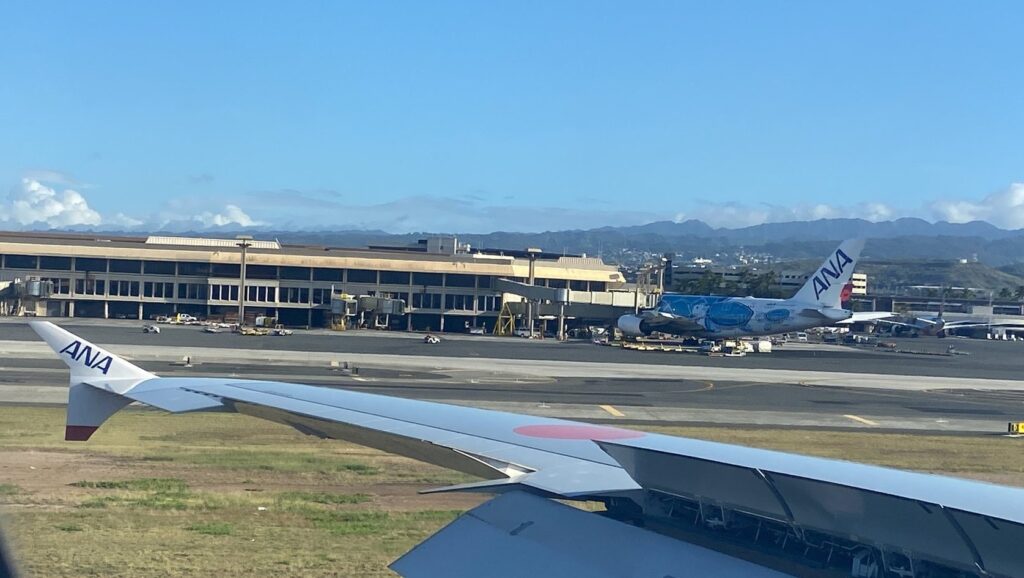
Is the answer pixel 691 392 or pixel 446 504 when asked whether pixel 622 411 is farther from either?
pixel 446 504

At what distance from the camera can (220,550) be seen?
32.0 ft

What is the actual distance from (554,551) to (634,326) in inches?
2470

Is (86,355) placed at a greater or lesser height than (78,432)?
greater

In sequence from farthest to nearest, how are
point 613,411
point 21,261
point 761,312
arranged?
point 21,261 → point 761,312 → point 613,411

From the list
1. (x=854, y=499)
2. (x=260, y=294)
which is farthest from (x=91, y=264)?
(x=854, y=499)

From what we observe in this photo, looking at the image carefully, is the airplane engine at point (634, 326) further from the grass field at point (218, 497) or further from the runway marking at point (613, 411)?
the grass field at point (218, 497)

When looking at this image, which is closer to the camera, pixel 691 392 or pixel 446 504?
pixel 446 504

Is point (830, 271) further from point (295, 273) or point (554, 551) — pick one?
point (554, 551)

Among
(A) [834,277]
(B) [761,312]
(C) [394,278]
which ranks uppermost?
(A) [834,277]

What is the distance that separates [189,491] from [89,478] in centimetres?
193

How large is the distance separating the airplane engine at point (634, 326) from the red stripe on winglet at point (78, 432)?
195ft

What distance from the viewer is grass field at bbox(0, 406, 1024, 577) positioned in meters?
9.41

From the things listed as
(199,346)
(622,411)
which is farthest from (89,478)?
(199,346)

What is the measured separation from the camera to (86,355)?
8.70m
